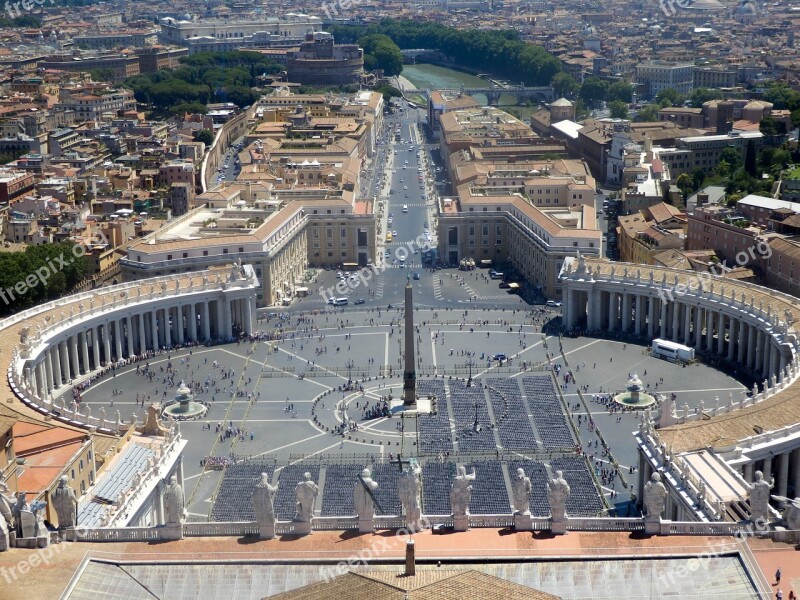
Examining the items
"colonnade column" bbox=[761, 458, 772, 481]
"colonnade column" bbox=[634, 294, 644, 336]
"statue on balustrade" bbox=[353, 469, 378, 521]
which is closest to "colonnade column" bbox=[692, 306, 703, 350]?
"colonnade column" bbox=[634, 294, 644, 336]

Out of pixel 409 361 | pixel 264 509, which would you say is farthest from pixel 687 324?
pixel 264 509

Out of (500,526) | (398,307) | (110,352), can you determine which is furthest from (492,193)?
(500,526)

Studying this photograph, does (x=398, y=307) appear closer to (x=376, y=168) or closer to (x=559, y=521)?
(x=559, y=521)

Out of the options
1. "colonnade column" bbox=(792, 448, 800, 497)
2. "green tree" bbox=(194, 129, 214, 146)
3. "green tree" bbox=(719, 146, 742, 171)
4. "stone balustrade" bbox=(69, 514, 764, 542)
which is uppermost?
"stone balustrade" bbox=(69, 514, 764, 542)

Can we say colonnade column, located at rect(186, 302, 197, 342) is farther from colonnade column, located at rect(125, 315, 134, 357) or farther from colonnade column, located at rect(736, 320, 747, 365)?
colonnade column, located at rect(736, 320, 747, 365)

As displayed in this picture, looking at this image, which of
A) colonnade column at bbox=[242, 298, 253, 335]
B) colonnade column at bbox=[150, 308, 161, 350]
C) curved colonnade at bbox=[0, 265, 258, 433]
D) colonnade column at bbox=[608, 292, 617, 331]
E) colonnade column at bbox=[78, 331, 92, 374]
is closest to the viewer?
curved colonnade at bbox=[0, 265, 258, 433]

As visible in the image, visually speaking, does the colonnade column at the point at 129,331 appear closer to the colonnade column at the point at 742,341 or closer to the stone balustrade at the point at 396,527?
the colonnade column at the point at 742,341
